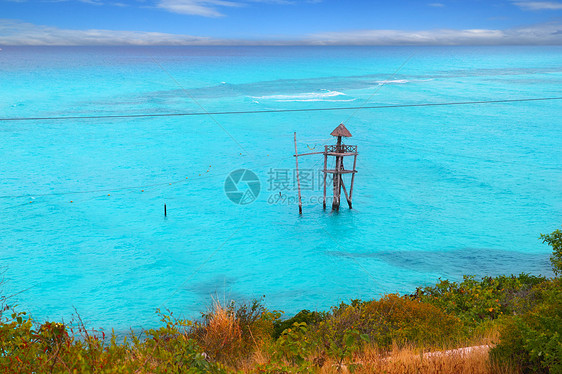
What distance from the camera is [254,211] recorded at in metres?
26.7

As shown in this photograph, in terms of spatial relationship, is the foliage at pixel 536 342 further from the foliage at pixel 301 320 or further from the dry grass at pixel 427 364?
the foliage at pixel 301 320

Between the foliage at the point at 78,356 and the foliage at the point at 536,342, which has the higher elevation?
the foliage at the point at 78,356

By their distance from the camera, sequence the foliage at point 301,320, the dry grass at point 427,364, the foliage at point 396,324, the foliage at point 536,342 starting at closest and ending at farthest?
the foliage at point 536,342
the dry grass at point 427,364
the foliage at point 396,324
the foliage at point 301,320

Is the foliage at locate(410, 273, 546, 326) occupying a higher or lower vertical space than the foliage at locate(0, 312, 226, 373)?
lower

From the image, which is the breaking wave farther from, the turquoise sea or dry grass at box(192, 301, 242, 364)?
dry grass at box(192, 301, 242, 364)

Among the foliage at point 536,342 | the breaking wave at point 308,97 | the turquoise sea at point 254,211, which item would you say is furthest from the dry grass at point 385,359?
the breaking wave at point 308,97

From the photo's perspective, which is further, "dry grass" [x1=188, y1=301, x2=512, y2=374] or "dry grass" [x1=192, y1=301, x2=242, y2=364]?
"dry grass" [x1=192, y1=301, x2=242, y2=364]

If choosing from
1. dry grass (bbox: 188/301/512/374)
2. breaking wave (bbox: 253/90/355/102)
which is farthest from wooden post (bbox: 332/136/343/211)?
breaking wave (bbox: 253/90/355/102)

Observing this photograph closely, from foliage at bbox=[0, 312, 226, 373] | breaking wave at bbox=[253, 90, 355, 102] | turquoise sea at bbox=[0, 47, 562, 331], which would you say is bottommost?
turquoise sea at bbox=[0, 47, 562, 331]

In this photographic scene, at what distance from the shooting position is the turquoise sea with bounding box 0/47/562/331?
18.4 metres

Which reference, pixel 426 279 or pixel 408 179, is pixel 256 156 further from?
pixel 426 279

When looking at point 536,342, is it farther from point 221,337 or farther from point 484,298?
point 484,298

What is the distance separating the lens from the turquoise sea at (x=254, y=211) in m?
18.4

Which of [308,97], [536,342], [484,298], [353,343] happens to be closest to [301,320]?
[353,343]
